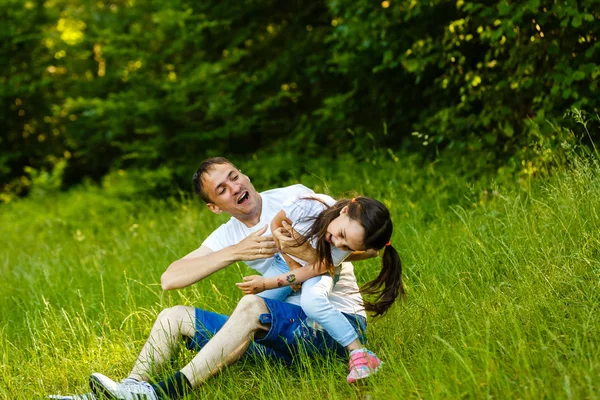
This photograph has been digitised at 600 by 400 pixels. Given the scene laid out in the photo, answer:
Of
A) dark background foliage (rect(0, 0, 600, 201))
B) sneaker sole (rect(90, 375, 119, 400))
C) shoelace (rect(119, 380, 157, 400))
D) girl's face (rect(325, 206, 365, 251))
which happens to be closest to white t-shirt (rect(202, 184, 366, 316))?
girl's face (rect(325, 206, 365, 251))

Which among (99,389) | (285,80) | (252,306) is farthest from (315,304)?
(285,80)

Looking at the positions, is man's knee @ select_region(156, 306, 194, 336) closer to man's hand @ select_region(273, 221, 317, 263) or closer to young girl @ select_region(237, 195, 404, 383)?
young girl @ select_region(237, 195, 404, 383)

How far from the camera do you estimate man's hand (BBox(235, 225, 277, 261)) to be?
3.63 meters

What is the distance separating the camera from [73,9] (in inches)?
606

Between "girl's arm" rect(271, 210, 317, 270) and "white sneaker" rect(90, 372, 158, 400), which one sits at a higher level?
"girl's arm" rect(271, 210, 317, 270)

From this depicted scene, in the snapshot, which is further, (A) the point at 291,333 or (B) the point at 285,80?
(B) the point at 285,80

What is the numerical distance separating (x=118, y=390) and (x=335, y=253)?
1.19 metres

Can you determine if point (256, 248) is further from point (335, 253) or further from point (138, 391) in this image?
point (138, 391)

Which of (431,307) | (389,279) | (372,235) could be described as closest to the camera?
(372,235)

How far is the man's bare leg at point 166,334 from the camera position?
12.3 feet

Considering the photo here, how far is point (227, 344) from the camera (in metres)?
3.54

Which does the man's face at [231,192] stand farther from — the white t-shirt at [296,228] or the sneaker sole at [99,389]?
the sneaker sole at [99,389]

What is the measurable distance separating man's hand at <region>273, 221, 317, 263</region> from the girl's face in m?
0.13

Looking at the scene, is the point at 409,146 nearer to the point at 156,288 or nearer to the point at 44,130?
the point at 156,288
